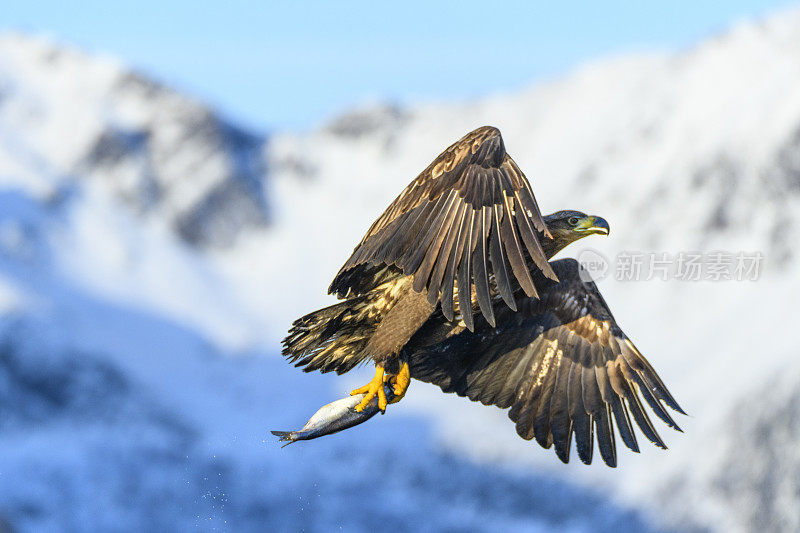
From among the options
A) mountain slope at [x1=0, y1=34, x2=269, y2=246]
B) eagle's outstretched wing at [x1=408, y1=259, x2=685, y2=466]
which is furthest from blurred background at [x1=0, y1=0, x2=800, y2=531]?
eagle's outstretched wing at [x1=408, y1=259, x2=685, y2=466]

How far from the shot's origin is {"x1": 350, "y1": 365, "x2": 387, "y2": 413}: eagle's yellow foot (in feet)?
34.1

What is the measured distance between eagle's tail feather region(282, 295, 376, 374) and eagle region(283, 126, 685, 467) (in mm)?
12

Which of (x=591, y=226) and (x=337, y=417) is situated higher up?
(x=591, y=226)

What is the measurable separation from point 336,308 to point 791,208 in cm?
8223

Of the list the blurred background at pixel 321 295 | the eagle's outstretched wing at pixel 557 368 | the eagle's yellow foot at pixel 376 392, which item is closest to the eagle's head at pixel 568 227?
the eagle's outstretched wing at pixel 557 368

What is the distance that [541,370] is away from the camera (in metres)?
11.9

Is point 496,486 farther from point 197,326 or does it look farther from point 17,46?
point 17,46

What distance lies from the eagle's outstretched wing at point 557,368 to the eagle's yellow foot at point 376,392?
36.7 inches

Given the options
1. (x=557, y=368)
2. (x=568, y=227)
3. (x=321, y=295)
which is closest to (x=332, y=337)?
(x=568, y=227)

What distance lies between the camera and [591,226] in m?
10.7

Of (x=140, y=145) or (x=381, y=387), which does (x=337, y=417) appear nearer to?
(x=381, y=387)

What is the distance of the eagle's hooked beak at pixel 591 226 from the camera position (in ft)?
35.1

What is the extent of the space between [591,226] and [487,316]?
2.18 meters

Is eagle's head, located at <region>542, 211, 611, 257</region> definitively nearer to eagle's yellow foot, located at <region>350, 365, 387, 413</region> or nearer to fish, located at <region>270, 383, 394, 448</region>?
eagle's yellow foot, located at <region>350, 365, 387, 413</region>
